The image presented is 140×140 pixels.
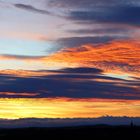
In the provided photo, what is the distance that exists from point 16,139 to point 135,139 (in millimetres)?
38403

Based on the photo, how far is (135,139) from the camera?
16525cm

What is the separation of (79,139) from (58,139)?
6666mm

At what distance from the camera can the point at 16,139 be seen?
577 ft

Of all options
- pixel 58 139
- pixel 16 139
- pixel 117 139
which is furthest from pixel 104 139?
pixel 16 139

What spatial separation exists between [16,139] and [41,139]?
319 inches

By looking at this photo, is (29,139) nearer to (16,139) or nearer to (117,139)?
(16,139)

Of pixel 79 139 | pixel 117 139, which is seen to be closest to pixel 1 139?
pixel 79 139

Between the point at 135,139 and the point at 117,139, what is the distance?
648 cm

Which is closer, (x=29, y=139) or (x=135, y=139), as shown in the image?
(x=135, y=139)

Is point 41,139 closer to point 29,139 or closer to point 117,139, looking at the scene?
point 29,139

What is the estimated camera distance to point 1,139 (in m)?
169

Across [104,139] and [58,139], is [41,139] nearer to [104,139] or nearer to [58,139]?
[58,139]

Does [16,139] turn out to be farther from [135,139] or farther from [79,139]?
[135,139]

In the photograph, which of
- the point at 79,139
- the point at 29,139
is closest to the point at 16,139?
the point at 29,139
